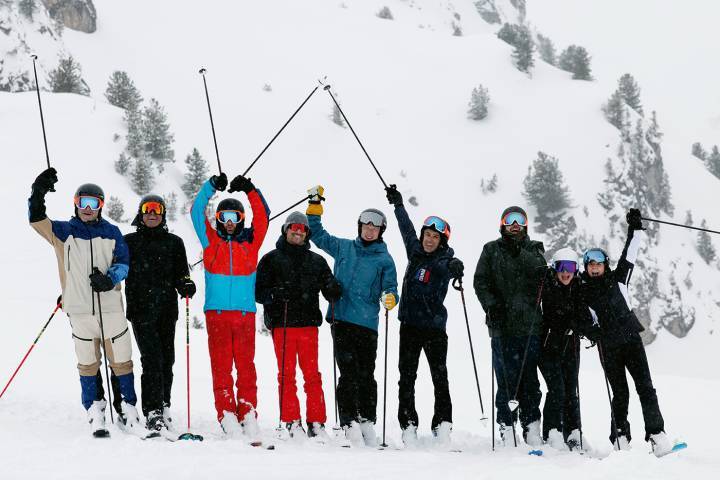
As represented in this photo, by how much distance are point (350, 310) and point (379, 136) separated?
31.7 m

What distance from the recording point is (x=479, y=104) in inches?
1522

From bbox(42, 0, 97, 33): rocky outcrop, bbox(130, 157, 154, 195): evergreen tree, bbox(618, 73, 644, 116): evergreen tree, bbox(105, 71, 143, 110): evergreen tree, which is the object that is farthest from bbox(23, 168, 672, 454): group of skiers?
bbox(618, 73, 644, 116): evergreen tree

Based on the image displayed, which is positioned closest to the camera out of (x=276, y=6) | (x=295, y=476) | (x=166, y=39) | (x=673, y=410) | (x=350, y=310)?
(x=295, y=476)

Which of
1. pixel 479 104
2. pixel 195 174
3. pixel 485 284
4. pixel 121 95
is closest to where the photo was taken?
pixel 485 284

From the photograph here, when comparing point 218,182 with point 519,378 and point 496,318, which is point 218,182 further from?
point 519,378

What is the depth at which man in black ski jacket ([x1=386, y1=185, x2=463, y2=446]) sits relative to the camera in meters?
5.59

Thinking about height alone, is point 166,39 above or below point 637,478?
above

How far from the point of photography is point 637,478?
379 cm

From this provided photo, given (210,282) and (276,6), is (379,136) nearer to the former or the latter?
(276,6)

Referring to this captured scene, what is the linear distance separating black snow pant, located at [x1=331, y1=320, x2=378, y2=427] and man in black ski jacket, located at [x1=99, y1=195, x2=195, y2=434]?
1336 millimetres

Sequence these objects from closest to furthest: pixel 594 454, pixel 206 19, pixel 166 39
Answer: pixel 594 454 → pixel 166 39 → pixel 206 19

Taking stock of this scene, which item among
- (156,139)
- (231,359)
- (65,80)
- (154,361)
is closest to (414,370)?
(231,359)

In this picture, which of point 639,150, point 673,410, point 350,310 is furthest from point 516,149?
point 350,310

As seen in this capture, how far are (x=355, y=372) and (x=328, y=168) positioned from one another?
26.7 m
